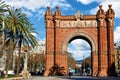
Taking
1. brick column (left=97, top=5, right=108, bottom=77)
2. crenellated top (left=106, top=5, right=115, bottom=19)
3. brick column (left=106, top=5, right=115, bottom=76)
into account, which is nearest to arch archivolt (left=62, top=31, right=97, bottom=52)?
brick column (left=97, top=5, right=108, bottom=77)

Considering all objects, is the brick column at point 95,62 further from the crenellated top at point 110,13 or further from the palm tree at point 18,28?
the palm tree at point 18,28

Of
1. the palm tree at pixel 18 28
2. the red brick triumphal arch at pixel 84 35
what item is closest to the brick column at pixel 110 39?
the red brick triumphal arch at pixel 84 35

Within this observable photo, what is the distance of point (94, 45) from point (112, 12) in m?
Answer: 7.63

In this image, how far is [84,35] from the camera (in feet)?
206

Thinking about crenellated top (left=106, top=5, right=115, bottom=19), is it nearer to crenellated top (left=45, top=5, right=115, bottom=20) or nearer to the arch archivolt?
crenellated top (left=45, top=5, right=115, bottom=20)

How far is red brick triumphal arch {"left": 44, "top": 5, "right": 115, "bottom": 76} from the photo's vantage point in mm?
61625

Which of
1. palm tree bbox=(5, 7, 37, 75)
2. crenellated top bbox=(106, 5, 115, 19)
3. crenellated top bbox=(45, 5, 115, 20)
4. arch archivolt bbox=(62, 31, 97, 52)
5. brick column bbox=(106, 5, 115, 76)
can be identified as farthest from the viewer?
Result: arch archivolt bbox=(62, 31, 97, 52)

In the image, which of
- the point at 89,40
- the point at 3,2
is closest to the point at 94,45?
the point at 89,40

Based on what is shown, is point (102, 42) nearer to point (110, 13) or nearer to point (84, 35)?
point (84, 35)

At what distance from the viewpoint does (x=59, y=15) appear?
63.2 m

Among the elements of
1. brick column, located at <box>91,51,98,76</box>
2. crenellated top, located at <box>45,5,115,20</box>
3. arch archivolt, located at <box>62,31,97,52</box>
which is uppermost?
crenellated top, located at <box>45,5,115,20</box>

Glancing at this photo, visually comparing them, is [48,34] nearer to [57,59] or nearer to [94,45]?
[57,59]

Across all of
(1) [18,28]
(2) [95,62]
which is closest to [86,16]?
(2) [95,62]

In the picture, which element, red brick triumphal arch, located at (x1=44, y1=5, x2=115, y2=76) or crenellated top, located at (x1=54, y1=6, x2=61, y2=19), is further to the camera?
crenellated top, located at (x1=54, y1=6, x2=61, y2=19)
